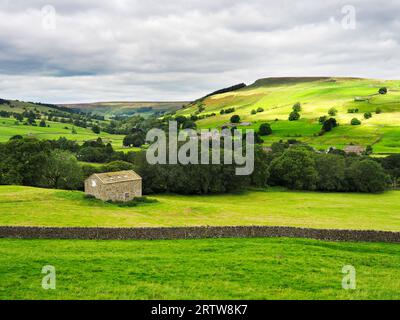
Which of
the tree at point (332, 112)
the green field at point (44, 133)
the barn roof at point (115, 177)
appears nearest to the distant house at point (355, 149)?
the tree at point (332, 112)

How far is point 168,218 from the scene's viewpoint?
44.7 meters

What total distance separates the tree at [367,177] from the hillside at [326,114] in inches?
920

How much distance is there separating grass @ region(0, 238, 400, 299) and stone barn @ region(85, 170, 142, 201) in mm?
23661

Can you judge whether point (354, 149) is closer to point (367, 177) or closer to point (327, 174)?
point (367, 177)

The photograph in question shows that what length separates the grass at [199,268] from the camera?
745 inches

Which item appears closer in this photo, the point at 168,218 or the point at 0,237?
the point at 0,237

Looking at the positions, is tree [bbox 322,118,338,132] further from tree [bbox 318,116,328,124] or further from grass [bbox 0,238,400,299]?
grass [bbox 0,238,400,299]

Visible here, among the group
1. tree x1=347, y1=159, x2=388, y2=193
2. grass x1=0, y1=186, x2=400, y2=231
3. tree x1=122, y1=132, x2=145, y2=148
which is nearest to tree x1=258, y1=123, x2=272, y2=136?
tree x1=122, y1=132, x2=145, y2=148

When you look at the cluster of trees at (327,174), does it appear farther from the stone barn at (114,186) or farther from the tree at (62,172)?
the tree at (62,172)

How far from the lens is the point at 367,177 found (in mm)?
77562

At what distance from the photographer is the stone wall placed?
3109 centimetres

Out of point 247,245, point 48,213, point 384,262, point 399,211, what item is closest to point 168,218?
point 48,213

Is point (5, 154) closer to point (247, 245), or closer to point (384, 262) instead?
point (247, 245)

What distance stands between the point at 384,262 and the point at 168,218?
2387 centimetres
